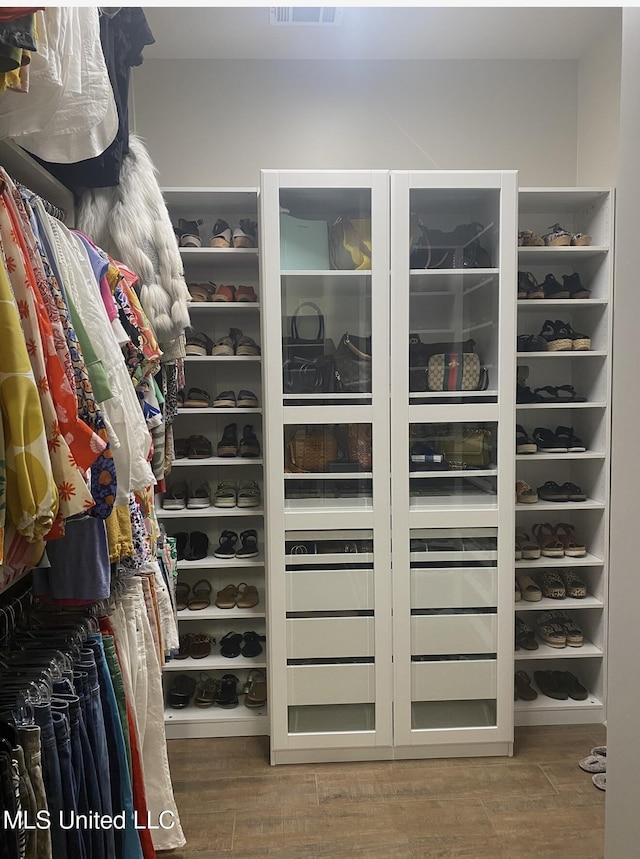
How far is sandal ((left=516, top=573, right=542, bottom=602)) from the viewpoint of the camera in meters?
2.75

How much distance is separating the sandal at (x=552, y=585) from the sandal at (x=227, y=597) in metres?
1.34

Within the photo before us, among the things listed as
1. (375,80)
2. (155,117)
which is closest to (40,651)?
(155,117)

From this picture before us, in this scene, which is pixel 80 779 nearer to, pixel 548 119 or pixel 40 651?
pixel 40 651

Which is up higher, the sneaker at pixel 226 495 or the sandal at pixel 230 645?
the sneaker at pixel 226 495

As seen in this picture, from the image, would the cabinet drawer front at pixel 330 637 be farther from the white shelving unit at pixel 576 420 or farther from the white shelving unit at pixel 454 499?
the white shelving unit at pixel 576 420

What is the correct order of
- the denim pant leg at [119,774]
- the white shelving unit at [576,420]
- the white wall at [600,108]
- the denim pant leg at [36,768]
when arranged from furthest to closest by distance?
the white shelving unit at [576,420] < the white wall at [600,108] < the denim pant leg at [119,774] < the denim pant leg at [36,768]

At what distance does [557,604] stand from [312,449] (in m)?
1.26

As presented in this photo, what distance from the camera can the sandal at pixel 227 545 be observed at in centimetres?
275

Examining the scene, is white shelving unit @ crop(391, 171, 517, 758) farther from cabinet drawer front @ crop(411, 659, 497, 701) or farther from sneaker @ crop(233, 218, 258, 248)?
sneaker @ crop(233, 218, 258, 248)

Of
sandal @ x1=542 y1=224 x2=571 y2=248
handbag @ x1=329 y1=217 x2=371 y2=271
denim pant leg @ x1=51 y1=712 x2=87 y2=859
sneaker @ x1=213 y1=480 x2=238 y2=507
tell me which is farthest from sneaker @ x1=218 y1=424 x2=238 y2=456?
denim pant leg @ x1=51 y1=712 x2=87 y2=859

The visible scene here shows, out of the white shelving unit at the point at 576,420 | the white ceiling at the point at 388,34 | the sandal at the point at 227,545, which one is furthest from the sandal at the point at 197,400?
the white ceiling at the point at 388,34

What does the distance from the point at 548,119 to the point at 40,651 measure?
9.43 ft

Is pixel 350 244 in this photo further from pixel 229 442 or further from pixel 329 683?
pixel 329 683

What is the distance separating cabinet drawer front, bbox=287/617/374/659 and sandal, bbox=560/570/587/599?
3.12ft
